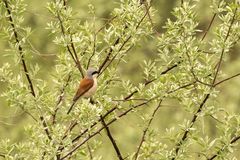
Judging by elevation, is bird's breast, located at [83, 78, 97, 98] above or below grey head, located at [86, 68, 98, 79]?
below

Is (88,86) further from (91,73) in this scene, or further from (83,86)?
(91,73)

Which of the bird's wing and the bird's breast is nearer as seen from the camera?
the bird's wing

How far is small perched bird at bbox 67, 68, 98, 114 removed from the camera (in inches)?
175

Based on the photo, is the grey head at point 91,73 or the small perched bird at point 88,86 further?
the grey head at point 91,73

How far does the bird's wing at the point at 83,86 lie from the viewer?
14.5 feet

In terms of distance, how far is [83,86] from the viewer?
14.7 feet

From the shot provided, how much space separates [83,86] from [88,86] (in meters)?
0.06

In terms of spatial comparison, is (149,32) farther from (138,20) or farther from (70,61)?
(70,61)

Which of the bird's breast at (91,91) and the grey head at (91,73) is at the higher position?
the grey head at (91,73)

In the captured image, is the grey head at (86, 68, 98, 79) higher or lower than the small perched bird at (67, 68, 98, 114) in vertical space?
higher

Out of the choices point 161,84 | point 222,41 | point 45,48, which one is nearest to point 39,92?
point 161,84

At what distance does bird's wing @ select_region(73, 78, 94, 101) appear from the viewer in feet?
14.5

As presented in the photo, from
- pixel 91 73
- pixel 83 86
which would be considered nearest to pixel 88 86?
pixel 83 86

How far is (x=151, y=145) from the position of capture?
4.86 metres
